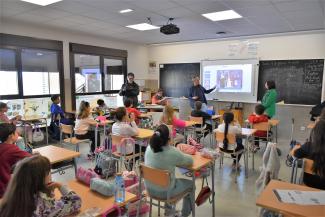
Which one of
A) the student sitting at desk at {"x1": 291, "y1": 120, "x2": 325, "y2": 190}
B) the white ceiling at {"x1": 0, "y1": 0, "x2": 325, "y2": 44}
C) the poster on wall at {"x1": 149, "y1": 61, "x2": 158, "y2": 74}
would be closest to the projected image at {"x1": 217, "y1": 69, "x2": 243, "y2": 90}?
the white ceiling at {"x1": 0, "y1": 0, "x2": 325, "y2": 44}

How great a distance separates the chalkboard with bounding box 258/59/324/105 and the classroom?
0.03 metres

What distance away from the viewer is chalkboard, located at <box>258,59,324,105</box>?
20.6 ft

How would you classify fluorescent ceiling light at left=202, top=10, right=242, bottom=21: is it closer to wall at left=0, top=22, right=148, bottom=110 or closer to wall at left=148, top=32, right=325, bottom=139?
wall at left=148, top=32, right=325, bottom=139

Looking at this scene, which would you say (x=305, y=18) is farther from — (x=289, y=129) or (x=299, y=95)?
(x=289, y=129)

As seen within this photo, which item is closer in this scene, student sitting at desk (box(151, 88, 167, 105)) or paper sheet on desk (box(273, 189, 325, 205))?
paper sheet on desk (box(273, 189, 325, 205))

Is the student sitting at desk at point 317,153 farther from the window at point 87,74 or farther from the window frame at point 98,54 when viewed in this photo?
the window at point 87,74

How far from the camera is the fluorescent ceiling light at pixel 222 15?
4.69 meters

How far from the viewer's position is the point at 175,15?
4863 millimetres

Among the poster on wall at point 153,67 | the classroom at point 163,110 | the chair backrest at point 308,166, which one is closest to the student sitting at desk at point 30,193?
the classroom at point 163,110

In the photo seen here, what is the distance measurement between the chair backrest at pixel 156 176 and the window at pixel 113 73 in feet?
19.8

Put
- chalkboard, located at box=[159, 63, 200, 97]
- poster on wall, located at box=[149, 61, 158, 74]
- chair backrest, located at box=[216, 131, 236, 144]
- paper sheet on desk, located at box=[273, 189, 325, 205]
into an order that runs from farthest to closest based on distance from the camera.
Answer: poster on wall, located at box=[149, 61, 158, 74] → chalkboard, located at box=[159, 63, 200, 97] → chair backrest, located at box=[216, 131, 236, 144] → paper sheet on desk, located at box=[273, 189, 325, 205]

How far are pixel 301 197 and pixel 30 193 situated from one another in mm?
1762

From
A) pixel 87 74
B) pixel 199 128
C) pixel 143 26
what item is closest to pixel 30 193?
pixel 199 128

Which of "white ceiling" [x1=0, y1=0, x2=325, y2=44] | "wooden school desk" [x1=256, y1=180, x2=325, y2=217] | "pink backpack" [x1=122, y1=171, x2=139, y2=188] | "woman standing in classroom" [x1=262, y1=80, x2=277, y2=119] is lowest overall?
"pink backpack" [x1=122, y1=171, x2=139, y2=188]
